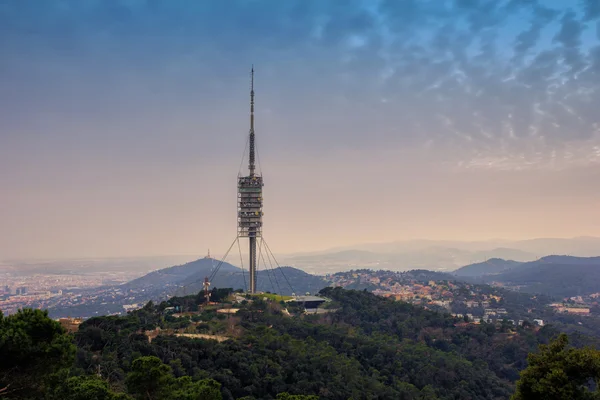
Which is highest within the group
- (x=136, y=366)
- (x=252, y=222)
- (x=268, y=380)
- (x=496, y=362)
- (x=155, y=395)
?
(x=252, y=222)

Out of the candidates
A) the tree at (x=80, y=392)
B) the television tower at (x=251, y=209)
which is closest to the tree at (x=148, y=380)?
the tree at (x=80, y=392)

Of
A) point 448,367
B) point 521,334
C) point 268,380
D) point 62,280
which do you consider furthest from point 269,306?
point 62,280

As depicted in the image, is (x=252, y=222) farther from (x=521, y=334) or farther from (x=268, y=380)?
(x=521, y=334)

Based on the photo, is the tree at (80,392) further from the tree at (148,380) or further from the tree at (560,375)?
the tree at (560,375)

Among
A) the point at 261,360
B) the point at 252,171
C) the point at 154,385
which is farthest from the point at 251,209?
the point at 154,385

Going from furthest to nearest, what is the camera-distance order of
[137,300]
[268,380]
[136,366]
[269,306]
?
1. [137,300]
2. [269,306]
3. [268,380]
4. [136,366]

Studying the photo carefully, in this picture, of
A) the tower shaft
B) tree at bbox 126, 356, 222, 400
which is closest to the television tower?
the tower shaft
